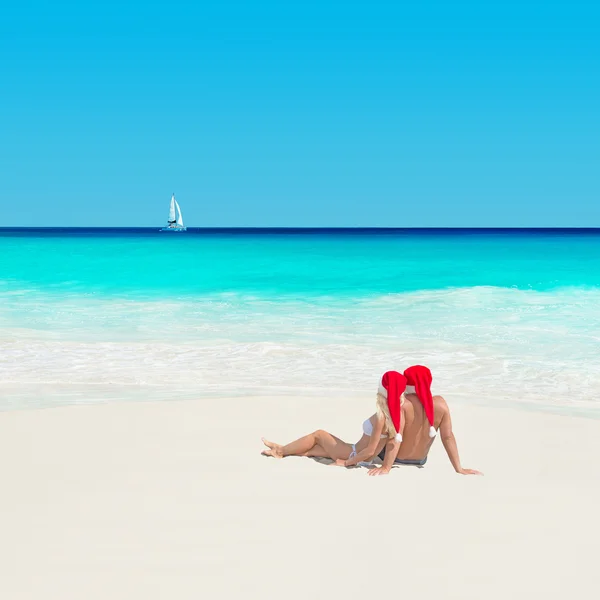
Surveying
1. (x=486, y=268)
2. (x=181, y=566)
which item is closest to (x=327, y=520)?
(x=181, y=566)

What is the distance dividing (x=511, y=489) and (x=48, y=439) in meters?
3.46

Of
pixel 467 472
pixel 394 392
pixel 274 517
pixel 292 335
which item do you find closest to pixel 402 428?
pixel 394 392

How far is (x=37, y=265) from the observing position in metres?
34.8

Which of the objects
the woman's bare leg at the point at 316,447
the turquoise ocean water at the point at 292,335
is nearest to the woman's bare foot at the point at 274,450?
the woman's bare leg at the point at 316,447

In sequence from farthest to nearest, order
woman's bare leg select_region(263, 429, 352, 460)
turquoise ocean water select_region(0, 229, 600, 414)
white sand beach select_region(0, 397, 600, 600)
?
turquoise ocean water select_region(0, 229, 600, 414)
woman's bare leg select_region(263, 429, 352, 460)
white sand beach select_region(0, 397, 600, 600)

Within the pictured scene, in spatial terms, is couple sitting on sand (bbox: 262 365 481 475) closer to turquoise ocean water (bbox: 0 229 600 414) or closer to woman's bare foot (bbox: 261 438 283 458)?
woman's bare foot (bbox: 261 438 283 458)

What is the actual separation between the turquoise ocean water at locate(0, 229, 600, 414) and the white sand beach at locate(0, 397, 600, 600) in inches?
76.8

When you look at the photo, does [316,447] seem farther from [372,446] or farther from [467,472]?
[467,472]

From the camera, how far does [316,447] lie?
17.4ft

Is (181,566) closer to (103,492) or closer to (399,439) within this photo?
(103,492)

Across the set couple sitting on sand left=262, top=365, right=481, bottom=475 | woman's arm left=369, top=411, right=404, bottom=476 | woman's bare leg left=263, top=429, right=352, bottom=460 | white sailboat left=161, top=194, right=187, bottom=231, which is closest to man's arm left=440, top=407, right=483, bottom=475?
couple sitting on sand left=262, top=365, right=481, bottom=475

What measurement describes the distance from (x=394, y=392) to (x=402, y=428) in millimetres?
307

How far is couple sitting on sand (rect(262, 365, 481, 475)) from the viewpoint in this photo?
490 centimetres

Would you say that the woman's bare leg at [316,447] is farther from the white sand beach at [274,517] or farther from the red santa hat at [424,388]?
the red santa hat at [424,388]
